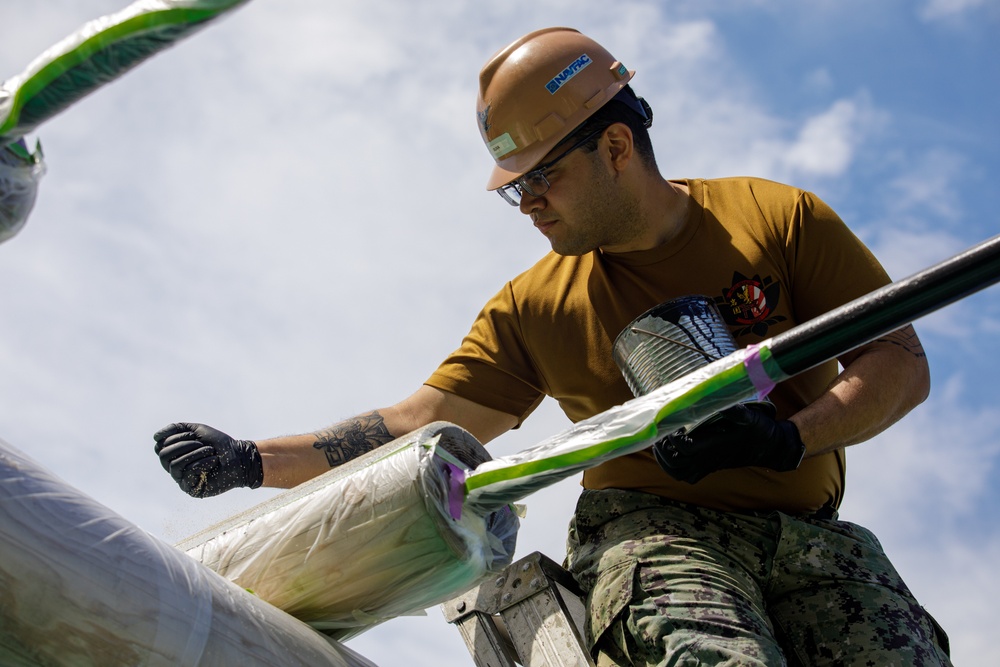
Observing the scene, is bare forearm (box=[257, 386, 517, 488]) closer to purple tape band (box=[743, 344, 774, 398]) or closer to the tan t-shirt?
the tan t-shirt

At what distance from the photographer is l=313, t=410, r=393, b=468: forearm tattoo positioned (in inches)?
151

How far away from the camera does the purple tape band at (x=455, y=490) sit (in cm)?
219

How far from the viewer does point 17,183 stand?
1744 mm

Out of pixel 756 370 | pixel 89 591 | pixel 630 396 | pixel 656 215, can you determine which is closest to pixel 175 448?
pixel 630 396

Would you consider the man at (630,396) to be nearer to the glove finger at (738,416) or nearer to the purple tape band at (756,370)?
the glove finger at (738,416)

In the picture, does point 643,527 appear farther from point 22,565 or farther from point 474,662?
point 22,565

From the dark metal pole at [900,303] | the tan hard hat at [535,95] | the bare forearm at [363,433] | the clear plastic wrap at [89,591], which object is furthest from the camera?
the tan hard hat at [535,95]

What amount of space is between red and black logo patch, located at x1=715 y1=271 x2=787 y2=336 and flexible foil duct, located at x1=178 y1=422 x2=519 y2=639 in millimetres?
1579

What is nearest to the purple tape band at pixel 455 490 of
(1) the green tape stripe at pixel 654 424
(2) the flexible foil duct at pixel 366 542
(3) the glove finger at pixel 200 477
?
(2) the flexible foil duct at pixel 366 542

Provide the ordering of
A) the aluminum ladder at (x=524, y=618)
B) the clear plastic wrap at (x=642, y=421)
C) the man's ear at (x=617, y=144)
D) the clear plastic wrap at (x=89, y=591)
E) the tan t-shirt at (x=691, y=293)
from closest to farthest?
1. the clear plastic wrap at (x=89, y=591)
2. the clear plastic wrap at (x=642, y=421)
3. the aluminum ladder at (x=524, y=618)
4. the tan t-shirt at (x=691, y=293)
5. the man's ear at (x=617, y=144)

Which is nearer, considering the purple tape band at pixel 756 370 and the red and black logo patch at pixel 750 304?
the purple tape band at pixel 756 370

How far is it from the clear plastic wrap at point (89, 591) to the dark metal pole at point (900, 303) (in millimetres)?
1129

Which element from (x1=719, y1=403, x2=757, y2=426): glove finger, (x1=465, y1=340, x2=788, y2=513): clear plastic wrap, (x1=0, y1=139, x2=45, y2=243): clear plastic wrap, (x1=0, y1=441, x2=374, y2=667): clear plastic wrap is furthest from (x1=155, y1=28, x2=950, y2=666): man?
(x1=0, y1=139, x2=45, y2=243): clear plastic wrap

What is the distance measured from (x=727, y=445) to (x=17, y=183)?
1.95 metres
